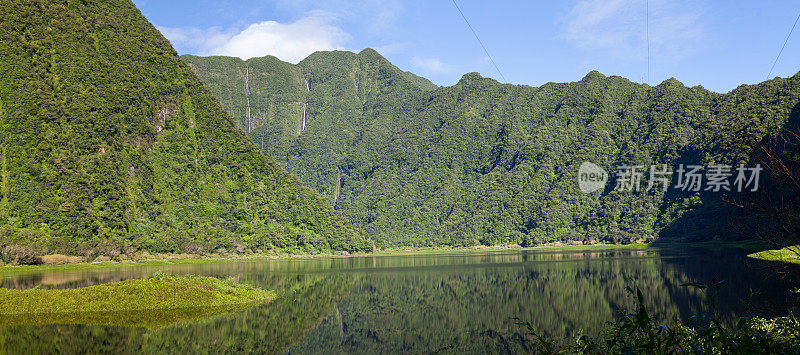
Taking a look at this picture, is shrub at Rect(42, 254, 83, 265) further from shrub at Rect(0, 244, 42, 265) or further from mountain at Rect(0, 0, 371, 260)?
shrub at Rect(0, 244, 42, 265)

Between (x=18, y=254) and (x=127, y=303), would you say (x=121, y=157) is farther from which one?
(x=127, y=303)

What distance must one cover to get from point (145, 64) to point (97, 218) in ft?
215

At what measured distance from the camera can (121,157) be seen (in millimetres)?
123125

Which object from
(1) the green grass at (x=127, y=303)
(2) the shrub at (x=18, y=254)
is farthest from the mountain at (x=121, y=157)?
(1) the green grass at (x=127, y=303)

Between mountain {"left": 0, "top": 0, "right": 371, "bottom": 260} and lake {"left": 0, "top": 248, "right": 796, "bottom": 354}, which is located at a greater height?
mountain {"left": 0, "top": 0, "right": 371, "bottom": 260}

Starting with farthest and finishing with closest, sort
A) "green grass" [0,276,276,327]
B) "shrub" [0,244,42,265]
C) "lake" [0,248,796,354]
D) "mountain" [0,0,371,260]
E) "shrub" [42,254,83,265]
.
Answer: "mountain" [0,0,371,260], "shrub" [42,254,83,265], "shrub" [0,244,42,265], "green grass" [0,276,276,327], "lake" [0,248,796,354]

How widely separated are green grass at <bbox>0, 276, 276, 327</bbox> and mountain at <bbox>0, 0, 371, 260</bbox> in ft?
194

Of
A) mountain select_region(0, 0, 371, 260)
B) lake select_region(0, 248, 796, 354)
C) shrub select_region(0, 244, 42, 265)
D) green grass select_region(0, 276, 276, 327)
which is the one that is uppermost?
mountain select_region(0, 0, 371, 260)

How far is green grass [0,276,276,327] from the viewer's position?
30.3m

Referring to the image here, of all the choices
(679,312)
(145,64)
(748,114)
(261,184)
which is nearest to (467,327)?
(679,312)

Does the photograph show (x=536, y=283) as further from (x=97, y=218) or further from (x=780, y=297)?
(x=97, y=218)

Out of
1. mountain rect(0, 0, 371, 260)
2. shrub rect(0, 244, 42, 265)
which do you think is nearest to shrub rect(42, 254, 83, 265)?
mountain rect(0, 0, 371, 260)

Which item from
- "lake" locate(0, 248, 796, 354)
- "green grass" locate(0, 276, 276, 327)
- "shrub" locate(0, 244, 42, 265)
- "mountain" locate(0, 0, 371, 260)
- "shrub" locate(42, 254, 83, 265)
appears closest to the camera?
"lake" locate(0, 248, 796, 354)

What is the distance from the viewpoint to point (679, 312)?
1100 inches
